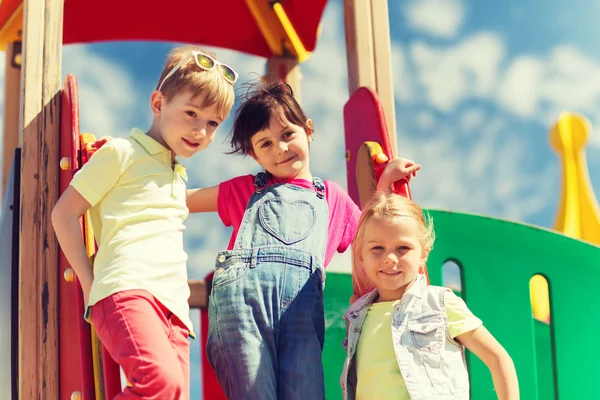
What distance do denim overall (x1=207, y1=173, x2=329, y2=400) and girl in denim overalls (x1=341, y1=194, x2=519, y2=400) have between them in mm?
129

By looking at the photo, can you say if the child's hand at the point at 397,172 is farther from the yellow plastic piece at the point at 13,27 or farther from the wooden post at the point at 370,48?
the yellow plastic piece at the point at 13,27

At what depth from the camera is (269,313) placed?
7.18 feet

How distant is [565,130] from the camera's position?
654 cm

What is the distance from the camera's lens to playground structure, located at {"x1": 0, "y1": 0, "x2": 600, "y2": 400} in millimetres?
2549

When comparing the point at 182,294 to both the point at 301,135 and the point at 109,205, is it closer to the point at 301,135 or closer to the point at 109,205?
the point at 109,205

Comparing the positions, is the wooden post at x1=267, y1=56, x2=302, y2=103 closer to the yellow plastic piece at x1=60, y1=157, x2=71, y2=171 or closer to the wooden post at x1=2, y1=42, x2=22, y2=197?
the wooden post at x1=2, y1=42, x2=22, y2=197

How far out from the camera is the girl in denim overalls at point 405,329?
6.56 feet

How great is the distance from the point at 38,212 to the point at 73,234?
63cm

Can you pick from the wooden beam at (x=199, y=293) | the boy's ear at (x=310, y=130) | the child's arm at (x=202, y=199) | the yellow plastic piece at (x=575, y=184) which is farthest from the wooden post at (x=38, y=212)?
the yellow plastic piece at (x=575, y=184)

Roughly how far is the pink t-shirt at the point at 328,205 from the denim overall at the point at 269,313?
13 cm

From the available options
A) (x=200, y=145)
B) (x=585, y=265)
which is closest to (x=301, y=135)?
(x=200, y=145)

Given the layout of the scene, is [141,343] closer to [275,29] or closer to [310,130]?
[310,130]

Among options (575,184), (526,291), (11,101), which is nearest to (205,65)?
(526,291)

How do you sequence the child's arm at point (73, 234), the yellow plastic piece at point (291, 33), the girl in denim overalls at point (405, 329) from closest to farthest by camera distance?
the girl in denim overalls at point (405, 329) < the child's arm at point (73, 234) < the yellow plastic piece at point (291, 33)
